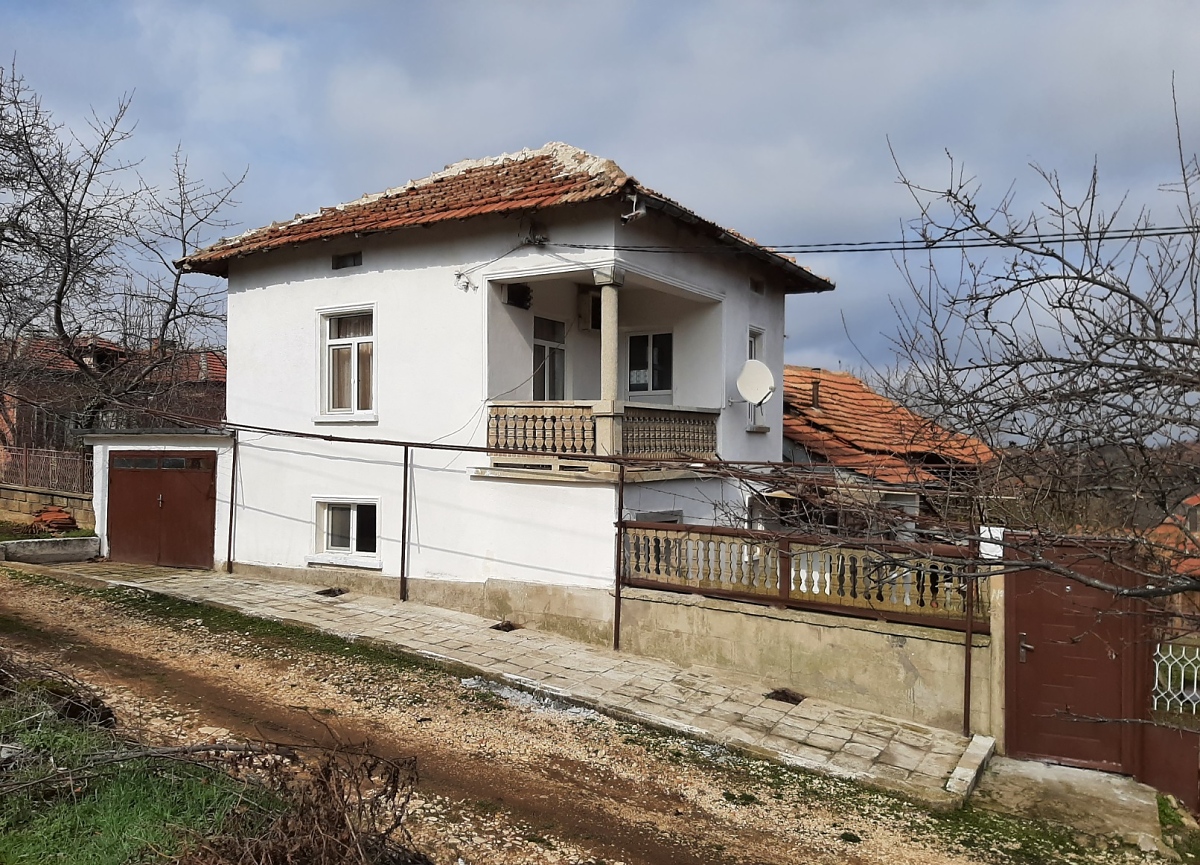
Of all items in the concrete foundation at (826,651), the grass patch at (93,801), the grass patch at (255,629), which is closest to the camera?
the grass patch at (93,801)

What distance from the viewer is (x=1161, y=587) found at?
3480 mm

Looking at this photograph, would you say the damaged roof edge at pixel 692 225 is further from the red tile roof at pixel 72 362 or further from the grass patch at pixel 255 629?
the grass patch at pixel 255 629

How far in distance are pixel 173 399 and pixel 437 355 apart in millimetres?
11350

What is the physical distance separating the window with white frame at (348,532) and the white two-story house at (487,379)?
4 cm

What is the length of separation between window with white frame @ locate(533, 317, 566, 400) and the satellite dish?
3012 mm

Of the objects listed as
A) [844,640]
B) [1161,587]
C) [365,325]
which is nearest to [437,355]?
[365,325]

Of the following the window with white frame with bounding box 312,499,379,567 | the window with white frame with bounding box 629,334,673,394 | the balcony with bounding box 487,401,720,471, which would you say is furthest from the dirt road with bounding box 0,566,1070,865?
the window with white frame with bounding box 629,334,673,394

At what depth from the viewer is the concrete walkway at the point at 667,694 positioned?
7133mm

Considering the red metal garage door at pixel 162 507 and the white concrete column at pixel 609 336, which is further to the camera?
the red metal garage door at pixel 162 507

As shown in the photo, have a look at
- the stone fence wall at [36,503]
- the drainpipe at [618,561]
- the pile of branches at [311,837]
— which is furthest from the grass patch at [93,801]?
the stone fence wall at [36,503]

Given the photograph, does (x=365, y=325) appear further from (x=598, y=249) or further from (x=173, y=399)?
(x=173, y=399)

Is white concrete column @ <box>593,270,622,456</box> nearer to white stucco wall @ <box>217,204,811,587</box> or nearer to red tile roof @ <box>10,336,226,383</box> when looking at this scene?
white stucco wall @ <box>217,204,811,587</box>

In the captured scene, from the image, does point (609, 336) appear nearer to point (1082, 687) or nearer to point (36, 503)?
point (1082, 687)

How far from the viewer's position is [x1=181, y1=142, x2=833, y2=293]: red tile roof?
35.0ft
